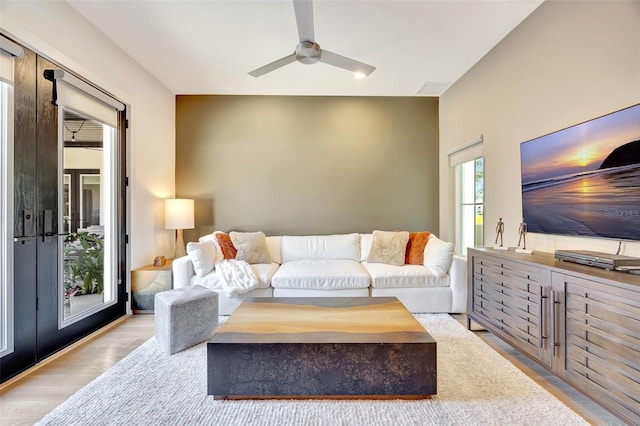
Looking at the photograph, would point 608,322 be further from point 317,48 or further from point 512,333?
point 317,48

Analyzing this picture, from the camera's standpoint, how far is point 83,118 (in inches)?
106

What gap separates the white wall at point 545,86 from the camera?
1.86 meters

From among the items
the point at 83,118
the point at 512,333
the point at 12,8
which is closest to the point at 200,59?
the point at 83,118

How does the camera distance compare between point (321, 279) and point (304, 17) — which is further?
point (321, 279)

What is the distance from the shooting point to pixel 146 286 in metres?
3.33

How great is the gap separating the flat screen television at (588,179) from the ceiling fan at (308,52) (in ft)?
5.32

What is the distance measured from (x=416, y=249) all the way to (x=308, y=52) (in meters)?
2.44

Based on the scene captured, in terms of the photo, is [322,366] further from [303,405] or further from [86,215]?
[86,215]

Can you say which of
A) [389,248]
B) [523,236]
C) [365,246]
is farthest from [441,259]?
[365,246]

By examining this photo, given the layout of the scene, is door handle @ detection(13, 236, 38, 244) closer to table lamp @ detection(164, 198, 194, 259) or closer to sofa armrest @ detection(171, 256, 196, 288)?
sofa armrest @ detection(171, 256, 196, 288)

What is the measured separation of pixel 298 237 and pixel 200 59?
242 cm

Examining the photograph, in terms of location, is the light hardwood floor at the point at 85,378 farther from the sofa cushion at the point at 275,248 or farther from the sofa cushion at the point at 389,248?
the sofa cushion at the point at 275,248

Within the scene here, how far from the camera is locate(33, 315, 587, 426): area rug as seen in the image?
1.60 m

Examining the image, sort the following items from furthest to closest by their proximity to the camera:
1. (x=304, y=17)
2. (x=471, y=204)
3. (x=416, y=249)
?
1. (x=471, y=204)
2. (x=416, y=249)
3. (x=304, y=17)
